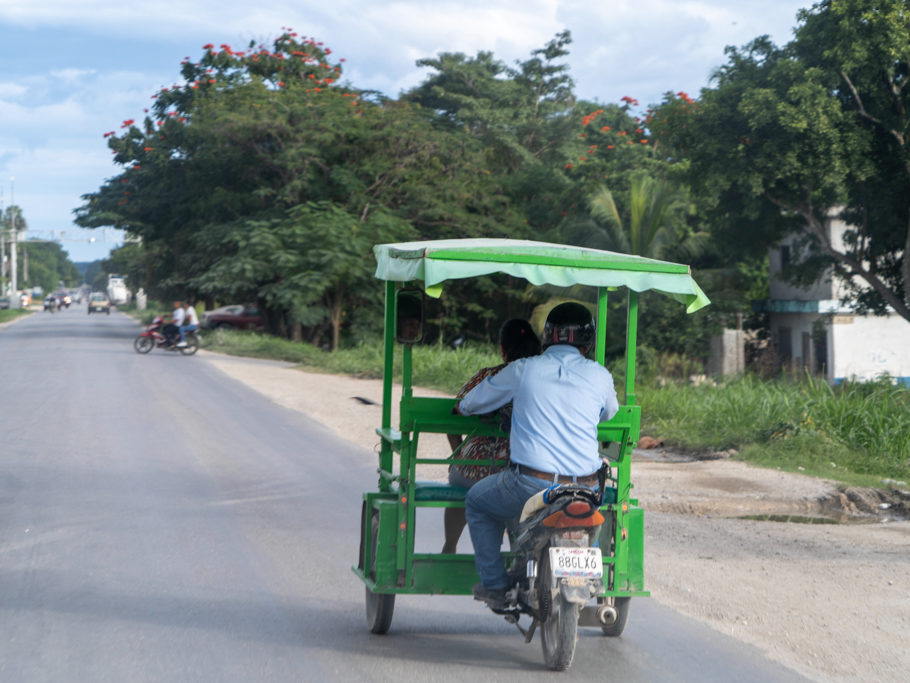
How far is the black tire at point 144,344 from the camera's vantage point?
28.8 meters

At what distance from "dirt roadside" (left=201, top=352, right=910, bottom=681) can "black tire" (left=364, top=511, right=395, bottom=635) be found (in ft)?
4.02

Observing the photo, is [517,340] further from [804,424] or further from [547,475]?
[804,424]

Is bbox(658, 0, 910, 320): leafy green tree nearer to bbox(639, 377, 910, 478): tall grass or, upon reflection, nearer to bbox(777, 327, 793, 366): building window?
bbox(639, 377, 910, 478): tall grass

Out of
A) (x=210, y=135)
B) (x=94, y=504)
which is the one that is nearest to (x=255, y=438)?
(x=94, y=504)

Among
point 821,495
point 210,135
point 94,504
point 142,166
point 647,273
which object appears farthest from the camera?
point 142,166

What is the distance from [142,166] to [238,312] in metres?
9.48

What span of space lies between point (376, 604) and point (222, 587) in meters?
1.39

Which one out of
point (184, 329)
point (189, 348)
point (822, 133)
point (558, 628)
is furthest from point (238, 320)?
point (558, 628)

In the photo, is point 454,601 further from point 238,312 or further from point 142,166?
point 238,312

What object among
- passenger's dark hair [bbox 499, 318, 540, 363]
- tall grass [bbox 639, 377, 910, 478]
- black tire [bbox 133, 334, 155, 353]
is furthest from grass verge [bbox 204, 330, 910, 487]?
black tire [bbox 133, 334, 155, 353]

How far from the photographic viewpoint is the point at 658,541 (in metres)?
7.84

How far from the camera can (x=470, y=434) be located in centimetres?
514

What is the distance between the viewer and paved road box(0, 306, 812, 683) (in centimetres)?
471

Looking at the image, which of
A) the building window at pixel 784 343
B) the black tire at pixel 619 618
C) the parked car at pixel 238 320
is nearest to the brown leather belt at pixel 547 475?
the black tire at pixel 619 618
